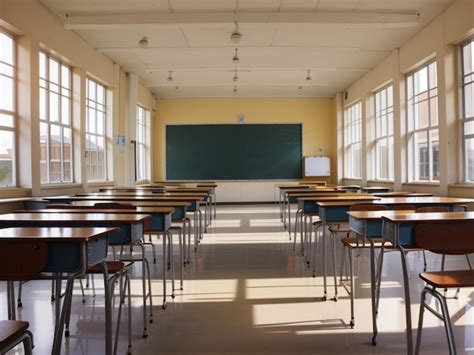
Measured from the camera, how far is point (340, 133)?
1328 centimetres

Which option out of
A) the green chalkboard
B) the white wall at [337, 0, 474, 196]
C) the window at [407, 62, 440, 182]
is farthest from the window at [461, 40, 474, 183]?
the green chalkboard

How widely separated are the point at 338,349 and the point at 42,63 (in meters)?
6.64

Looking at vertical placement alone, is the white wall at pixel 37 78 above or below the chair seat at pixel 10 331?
above

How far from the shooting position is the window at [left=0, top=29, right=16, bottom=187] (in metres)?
5.85

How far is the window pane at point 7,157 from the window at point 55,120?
802 mm

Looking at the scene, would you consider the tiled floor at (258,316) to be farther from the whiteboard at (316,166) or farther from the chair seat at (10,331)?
the whiteboard at (316,166)

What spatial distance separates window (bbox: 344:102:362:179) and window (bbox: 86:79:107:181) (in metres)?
6.87

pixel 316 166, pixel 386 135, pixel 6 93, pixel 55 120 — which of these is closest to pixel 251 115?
pixel 316 166

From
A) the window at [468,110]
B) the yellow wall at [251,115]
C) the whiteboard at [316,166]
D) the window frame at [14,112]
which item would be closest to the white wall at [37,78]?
the window frame at [14,112]

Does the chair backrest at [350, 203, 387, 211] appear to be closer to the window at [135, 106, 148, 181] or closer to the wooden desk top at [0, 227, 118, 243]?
the wooden desk top at [0, 227, 118, 243]

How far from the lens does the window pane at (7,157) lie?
232 inches

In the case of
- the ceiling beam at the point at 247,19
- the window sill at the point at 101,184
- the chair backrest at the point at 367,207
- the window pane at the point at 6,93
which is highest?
the ceiling beam at the point at 247,19

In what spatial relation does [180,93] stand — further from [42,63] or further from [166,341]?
[166,341]

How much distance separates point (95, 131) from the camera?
30.2 ft
